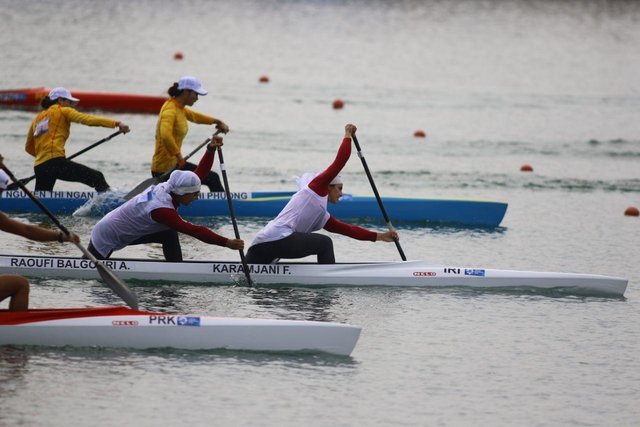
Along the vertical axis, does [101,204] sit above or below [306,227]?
above

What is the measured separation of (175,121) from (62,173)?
69.4 inches

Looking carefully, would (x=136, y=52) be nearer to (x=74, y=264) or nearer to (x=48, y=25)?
(x=48, y=25)

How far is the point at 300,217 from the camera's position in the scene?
13570 mm

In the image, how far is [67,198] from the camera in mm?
17547

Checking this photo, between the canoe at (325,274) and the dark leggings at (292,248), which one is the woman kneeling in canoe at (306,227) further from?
the canoe at (325,274)

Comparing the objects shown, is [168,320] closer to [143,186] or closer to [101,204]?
[143,186]

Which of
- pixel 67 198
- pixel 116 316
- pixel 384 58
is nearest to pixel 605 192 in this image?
pixel 67 198

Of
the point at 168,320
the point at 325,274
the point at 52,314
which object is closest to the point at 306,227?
the point at 325,274

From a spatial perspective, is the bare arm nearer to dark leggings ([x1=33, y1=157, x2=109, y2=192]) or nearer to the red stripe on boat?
the red stripe on boat

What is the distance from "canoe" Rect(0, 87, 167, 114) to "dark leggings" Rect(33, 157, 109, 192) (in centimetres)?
1095

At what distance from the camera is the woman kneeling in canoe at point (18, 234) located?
10.7 m

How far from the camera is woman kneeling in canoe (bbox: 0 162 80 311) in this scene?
35.0 ft

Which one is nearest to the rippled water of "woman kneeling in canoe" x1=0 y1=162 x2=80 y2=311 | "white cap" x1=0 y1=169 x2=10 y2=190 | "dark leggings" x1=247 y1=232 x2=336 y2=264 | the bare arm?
"dark leggings" x1=247 y1=232 x2=336 y2=264

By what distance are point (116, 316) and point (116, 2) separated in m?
51.4
